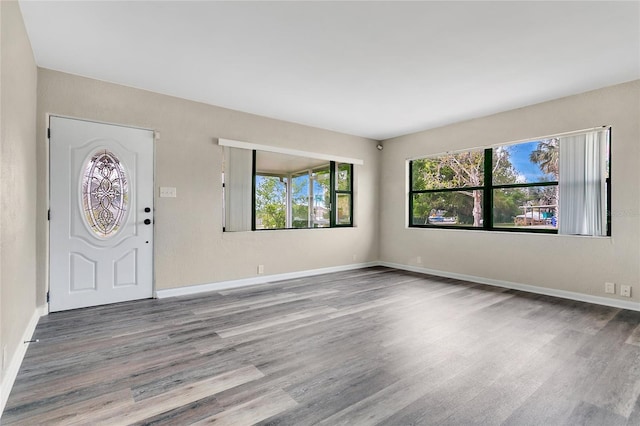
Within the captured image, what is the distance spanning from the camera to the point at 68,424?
1669 mm

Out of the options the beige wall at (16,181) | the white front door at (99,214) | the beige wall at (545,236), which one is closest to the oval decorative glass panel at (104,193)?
the white front door at (99,214)

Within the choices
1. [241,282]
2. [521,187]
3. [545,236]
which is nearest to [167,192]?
[241,282]

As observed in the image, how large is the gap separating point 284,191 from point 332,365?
3.99 metres

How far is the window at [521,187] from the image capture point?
3926mm

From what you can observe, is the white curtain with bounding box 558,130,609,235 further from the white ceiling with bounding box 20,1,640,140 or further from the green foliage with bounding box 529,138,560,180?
the white ceiling with bounding box 20,1,640,140

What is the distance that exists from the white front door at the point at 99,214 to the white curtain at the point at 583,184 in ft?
17.8

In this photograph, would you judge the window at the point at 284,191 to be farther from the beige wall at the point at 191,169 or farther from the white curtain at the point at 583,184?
the white curtain at the point at 583,184

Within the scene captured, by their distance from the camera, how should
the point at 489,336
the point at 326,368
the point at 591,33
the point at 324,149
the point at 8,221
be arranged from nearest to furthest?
1. the point at 8,221
2. the point at 326,368
3. the point at 591,33
4. the point at 489,336
5. the point at 324,149

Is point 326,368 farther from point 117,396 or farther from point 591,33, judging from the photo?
point 591,33

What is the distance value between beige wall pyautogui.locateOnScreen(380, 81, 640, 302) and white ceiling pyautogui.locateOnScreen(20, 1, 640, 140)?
295 mm

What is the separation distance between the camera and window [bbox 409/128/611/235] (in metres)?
3.93

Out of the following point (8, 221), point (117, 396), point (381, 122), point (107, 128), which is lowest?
point (117, 396)

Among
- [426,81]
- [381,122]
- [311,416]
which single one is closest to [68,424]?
[311,416]

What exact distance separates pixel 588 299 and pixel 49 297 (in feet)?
21.0
